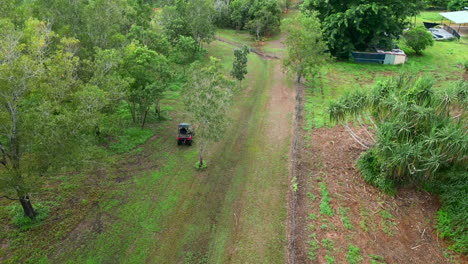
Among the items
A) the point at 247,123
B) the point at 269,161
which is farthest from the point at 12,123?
the point at 247,123

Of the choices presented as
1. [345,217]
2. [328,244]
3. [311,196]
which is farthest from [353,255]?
[311,196]

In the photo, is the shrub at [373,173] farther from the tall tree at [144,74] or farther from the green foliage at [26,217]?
the green foliage at [26,217]

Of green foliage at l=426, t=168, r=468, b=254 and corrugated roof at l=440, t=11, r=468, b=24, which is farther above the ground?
corrugated roof at l=440, t=11, r=468, b=24

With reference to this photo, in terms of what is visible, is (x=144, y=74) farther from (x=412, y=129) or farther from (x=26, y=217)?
(x=412, y=129)

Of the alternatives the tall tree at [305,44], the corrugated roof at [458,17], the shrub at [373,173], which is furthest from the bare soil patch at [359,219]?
the corrugated roof at [458,17]

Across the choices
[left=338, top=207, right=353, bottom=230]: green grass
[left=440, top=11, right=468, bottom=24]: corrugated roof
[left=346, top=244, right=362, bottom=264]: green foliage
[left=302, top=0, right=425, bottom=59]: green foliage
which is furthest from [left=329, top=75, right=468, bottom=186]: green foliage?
[left=440, top=11, right=468, bottom=24]: corrugated roof

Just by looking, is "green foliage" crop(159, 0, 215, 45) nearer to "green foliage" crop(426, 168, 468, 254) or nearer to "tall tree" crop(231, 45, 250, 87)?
"tall tree" crop(231, 45, 250, 87)
